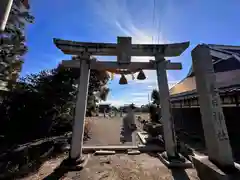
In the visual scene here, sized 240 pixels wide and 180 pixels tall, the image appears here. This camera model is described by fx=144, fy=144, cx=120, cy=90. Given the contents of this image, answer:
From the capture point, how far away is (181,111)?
12.8 metres

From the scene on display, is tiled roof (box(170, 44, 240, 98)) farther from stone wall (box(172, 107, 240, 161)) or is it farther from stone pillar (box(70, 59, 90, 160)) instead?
stone pillar (box(70, 59, 90, 160))

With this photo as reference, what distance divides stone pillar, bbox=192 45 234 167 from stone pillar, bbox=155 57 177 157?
1.73 m

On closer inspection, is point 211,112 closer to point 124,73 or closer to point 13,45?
point 124,73

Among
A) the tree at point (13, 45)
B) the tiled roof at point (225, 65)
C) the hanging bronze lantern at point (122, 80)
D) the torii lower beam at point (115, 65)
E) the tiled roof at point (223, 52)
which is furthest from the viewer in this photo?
the tiled roof at point (223, 52)

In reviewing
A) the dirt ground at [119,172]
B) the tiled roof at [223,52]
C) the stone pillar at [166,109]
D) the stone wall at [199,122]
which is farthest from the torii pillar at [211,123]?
the tiled roof at [223,52]

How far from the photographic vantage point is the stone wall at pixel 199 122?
725cm

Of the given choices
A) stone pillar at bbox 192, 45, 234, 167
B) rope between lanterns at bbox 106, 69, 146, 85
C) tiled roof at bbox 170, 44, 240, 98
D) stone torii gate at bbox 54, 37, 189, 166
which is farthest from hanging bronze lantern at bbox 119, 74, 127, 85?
tiled roof at bbox 170, 44, 240, 98

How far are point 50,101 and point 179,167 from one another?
292 inches

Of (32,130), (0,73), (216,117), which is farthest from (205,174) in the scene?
(32,130)

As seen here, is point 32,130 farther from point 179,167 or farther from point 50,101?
point 179,167

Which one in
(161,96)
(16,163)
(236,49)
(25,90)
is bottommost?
(16,163)

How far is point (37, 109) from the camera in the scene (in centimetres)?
840

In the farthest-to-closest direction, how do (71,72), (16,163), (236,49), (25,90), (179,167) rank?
(236,49), (71,72), (25,90), (16,163), (179,167)

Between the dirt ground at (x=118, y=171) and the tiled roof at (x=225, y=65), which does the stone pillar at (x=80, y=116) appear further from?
the tiled roof at (x=225, y=65)
